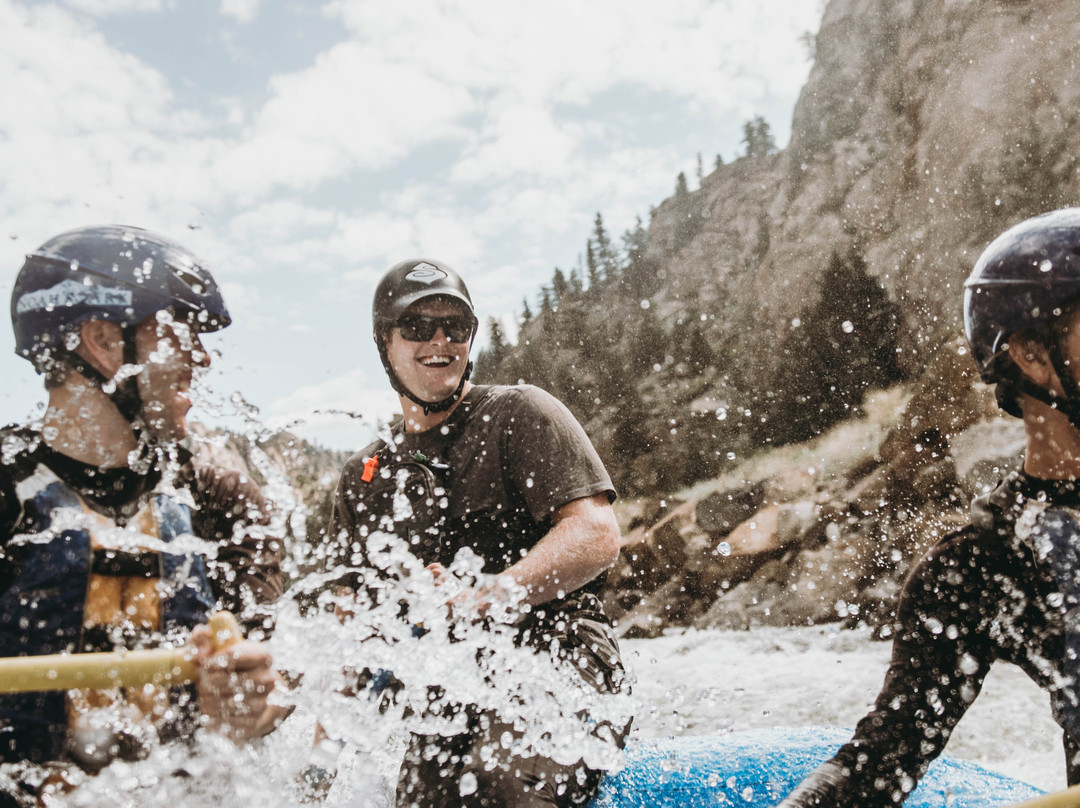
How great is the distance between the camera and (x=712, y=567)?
1856 cm

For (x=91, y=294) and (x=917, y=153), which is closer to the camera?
(x=91, y=294)

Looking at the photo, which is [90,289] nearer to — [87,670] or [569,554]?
[87,670]

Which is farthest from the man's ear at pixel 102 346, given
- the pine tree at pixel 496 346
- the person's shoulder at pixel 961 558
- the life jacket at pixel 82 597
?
the pine tree at pixel 496 346

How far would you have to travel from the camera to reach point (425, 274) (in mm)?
3502

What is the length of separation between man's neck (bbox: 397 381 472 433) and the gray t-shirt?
75mm

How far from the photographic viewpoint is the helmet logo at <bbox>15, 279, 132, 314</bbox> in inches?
96.6

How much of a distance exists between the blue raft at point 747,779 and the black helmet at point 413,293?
69.0 inches

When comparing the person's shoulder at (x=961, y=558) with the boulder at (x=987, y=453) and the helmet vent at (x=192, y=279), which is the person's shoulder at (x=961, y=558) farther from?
the boulder at (x=987, y=453)

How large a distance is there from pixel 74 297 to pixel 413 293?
141cm

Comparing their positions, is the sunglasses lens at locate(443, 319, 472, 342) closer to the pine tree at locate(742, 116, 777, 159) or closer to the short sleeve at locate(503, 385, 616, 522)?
the short sleeve at locate(503, 385, 616, 522)

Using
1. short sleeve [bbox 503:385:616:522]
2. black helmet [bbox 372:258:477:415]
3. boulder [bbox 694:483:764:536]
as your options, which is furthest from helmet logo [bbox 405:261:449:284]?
boulder [bbox 694:483:764:536]

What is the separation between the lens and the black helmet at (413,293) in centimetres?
340

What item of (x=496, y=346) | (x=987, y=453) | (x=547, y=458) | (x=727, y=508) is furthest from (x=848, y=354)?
(x=496, y=346)

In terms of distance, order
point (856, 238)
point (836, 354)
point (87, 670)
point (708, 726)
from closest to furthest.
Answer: point (87, 670), point (708, 726), point (836, 354), point (856, 238)
